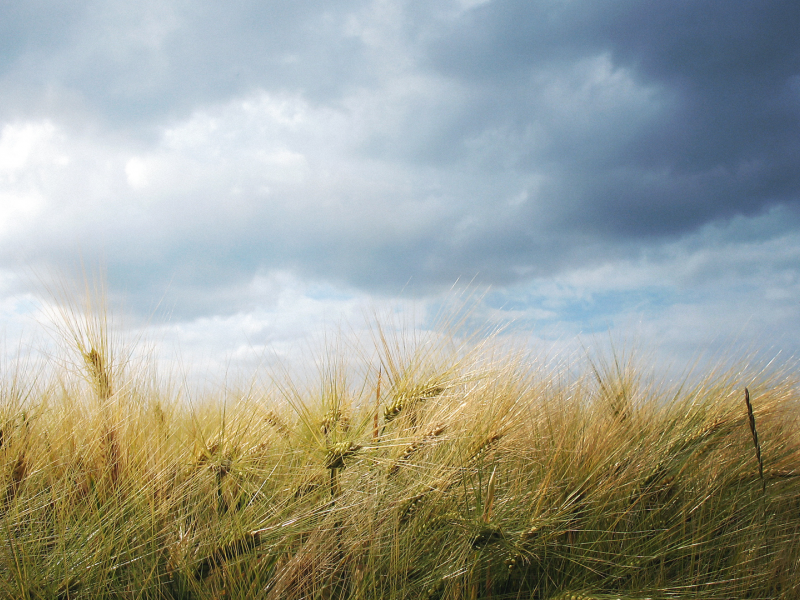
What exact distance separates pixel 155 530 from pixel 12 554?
0.34m

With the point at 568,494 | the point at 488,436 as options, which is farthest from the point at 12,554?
the point at 568,494

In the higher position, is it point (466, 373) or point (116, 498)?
point (466, 373)

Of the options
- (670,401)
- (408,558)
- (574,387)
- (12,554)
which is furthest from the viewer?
(574,387)

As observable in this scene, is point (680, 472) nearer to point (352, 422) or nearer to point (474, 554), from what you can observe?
point (474, 554)

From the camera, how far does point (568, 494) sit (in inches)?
71.2

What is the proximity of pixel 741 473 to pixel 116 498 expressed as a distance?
2.42 metres

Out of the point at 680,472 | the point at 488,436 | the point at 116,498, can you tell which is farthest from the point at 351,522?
the point at 680,472

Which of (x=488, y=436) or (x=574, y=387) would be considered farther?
(x=574, y=387)

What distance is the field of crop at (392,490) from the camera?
1.47 m

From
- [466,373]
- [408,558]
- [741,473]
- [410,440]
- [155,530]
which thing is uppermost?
[466,373]

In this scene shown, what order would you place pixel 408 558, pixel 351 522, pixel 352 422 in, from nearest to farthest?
pixel 408 558, pixel 351 522, pixel 352 422

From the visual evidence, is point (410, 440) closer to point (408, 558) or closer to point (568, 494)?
point (408, 558)

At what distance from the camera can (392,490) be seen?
165 cm

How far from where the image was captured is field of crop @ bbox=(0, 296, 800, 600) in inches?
57.9
